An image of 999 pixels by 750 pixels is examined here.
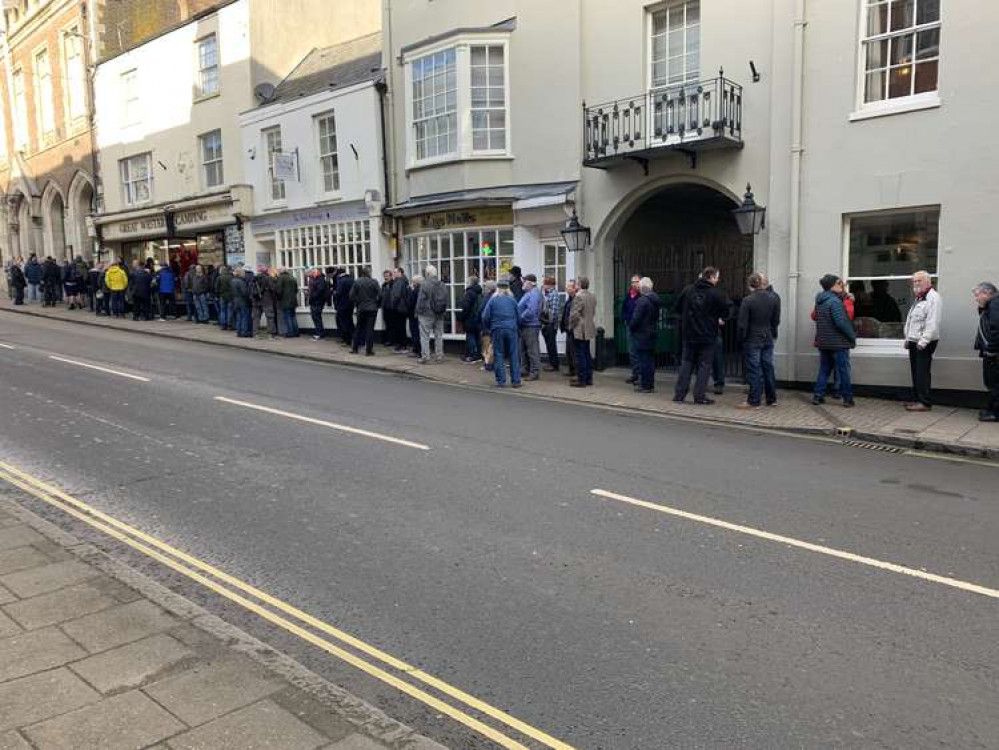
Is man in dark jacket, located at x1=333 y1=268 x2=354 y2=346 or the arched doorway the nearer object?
the arched doorway

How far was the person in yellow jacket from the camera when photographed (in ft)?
76.8

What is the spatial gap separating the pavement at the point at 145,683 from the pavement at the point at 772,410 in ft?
26.0

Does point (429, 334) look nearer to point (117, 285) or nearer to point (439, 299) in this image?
point (439, 299)

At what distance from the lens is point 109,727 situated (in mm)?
3117

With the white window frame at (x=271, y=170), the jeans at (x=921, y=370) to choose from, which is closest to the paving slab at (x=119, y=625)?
the jeans at (x=921, y=370)

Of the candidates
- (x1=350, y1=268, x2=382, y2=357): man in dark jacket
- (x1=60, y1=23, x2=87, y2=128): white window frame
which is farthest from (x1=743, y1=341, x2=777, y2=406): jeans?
(x1=60, y1=23, x2=87, y2=128): white window frame

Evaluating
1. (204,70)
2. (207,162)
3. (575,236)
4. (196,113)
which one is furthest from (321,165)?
(575,236)

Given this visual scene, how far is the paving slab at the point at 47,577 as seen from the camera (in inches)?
172

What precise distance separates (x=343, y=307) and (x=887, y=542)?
46.8 feet

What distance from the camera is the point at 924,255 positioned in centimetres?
1162

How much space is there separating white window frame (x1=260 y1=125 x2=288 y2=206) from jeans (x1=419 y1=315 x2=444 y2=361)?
8.37 meters

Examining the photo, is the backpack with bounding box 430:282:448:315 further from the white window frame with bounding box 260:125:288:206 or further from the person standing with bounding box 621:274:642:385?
the white window frame with bounding box 260:125:288:206

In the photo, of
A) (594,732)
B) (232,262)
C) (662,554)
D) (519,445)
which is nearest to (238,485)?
(519,445)

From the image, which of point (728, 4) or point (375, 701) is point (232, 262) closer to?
point (728, 4)
